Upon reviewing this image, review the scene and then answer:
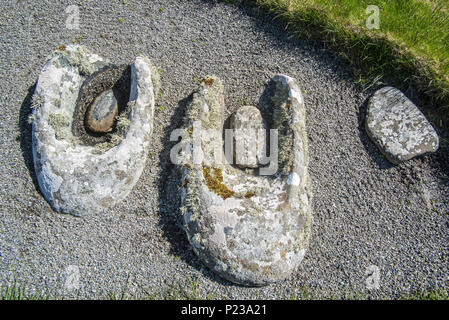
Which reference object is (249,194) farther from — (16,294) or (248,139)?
(16,294)

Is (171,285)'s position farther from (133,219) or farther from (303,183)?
(303,183)

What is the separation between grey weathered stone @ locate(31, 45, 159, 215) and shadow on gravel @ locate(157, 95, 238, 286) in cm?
30

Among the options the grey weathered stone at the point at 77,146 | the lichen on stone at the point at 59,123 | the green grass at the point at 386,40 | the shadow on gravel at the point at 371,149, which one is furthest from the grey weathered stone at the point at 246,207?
the lichen on stone at the point at 59,123

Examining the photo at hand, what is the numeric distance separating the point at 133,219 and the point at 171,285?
102 centimetres

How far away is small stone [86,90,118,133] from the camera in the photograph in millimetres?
4684

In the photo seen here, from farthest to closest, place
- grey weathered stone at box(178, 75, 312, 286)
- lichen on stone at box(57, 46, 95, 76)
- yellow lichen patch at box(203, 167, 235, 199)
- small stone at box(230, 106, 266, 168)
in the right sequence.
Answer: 1. lichen on stone at box(57, 46, 95, 76)
2. small stone at box(230, 106, 266, 168)
3. yellow lichen patch at box(203, 167, 235, 199)
4. grey weathered stone at box(178, 75, 312, 286)

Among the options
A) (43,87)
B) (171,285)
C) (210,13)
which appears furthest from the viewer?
(210,13)

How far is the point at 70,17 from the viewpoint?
523cm

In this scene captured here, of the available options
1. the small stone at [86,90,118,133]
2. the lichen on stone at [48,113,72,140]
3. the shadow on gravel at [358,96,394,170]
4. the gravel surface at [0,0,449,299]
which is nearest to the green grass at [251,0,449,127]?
the gravel surface at [0,0,449,299]

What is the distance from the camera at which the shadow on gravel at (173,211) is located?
4453 millimetres

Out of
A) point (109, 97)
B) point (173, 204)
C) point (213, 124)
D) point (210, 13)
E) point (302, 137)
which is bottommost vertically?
point (173, 204)

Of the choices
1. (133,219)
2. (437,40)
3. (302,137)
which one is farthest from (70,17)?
(437,40)

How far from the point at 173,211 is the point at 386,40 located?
3.94 meters

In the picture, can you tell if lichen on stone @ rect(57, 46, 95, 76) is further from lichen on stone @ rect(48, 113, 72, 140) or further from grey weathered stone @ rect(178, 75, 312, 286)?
grey weathered stone @ rect(178, 75, 312, 286)
